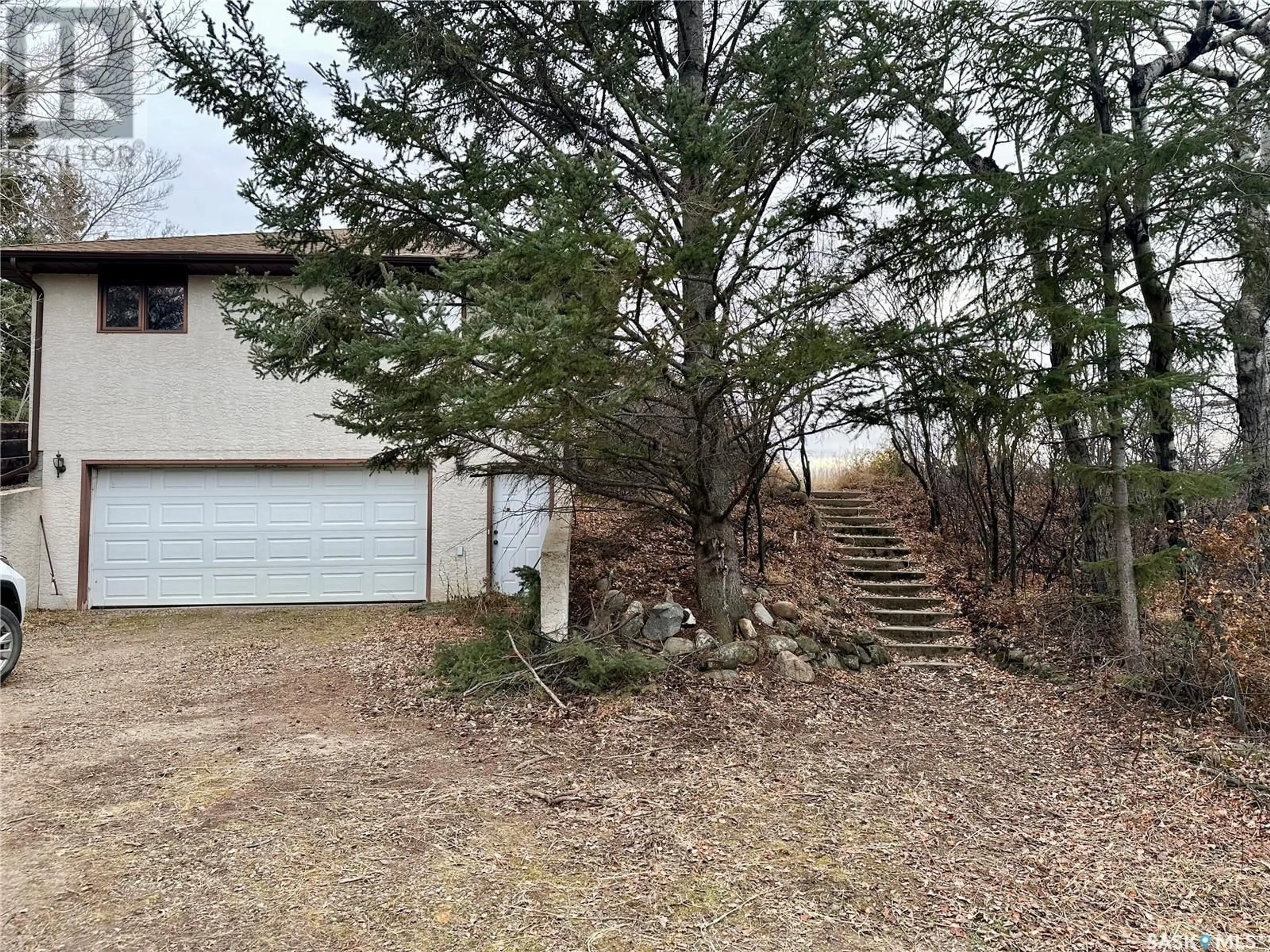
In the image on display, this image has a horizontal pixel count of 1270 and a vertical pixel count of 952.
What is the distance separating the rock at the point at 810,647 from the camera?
6.60 metres

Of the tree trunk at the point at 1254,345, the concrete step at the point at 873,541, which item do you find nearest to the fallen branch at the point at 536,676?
the concrete step at the point at 873,541

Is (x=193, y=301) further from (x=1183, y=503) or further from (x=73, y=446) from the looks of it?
(x=1183, y=503)

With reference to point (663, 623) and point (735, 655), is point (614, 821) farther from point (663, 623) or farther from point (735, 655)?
point (663, 623)

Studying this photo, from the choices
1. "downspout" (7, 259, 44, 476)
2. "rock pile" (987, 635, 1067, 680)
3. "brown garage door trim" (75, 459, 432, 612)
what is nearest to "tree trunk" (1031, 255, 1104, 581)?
"rock pile" (987, 635, 1067, 680)

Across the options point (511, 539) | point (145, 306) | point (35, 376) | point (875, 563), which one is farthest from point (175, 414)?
point (875, 563)

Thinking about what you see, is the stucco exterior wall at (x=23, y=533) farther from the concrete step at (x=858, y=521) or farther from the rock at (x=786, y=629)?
the concrete step at (x=858, y=521)

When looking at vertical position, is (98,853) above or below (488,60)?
below

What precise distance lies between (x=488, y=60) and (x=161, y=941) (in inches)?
250

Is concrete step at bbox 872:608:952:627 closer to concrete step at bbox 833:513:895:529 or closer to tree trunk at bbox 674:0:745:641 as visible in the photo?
tree trunk at bbox 674:0:745:641

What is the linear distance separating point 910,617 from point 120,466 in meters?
10.1

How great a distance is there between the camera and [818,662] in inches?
257

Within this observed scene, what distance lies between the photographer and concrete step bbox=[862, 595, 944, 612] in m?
7.95

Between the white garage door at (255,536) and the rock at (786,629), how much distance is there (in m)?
5.12

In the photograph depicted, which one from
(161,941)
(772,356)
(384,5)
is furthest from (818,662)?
(384,5)
